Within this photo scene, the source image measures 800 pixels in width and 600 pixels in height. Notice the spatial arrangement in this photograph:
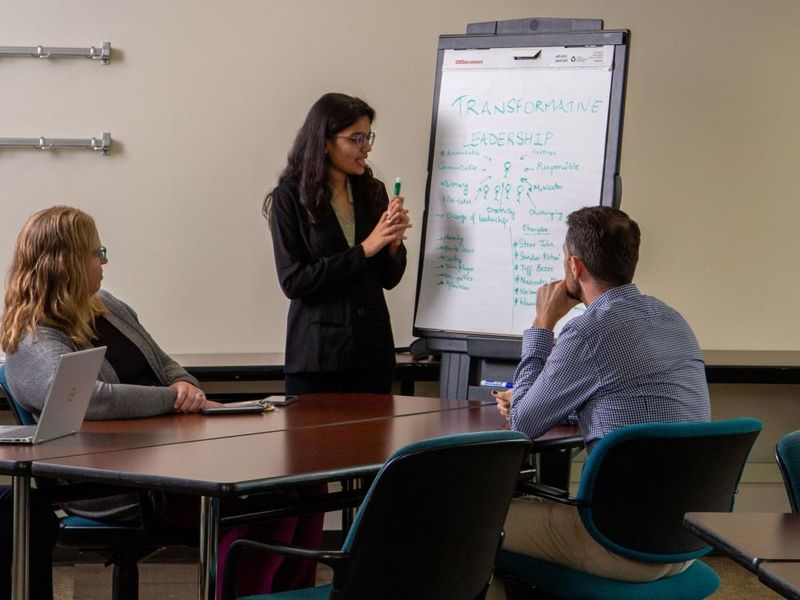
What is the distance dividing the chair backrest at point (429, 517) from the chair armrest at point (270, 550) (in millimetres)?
22

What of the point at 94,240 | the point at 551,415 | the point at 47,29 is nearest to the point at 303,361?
the point at 94,240

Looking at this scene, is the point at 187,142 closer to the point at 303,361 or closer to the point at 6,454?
the point at 303,361

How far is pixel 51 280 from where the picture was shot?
2.61 meters

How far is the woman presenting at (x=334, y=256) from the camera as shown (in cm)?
328

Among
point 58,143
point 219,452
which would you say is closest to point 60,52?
point 58,143

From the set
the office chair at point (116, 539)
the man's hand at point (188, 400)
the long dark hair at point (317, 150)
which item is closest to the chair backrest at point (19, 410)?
the office chair at point (116, 539)

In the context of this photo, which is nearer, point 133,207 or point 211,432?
point 211,432

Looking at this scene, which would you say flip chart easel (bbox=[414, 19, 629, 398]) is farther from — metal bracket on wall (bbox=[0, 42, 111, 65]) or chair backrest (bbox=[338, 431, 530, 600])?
chair backrest (bbox=[338, 431, 530, 600])

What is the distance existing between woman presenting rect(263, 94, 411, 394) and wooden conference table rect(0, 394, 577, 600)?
1.61 ft

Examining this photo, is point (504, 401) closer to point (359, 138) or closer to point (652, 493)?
point (652, 493)

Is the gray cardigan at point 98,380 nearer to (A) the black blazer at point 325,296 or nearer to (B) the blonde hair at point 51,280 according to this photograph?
(B) the blonde hair at point 51,280

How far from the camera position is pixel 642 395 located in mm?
2385

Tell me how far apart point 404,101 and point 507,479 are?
248 cm

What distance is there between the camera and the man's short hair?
2.51 m
